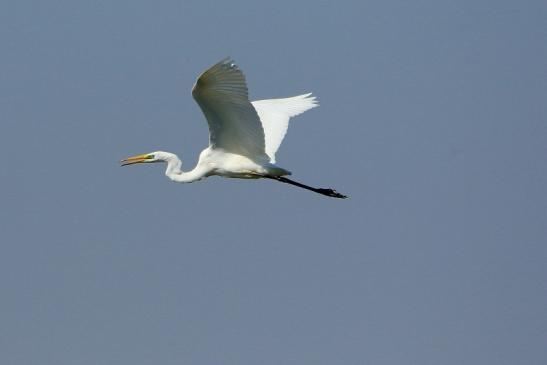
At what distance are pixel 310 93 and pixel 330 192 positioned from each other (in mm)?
2170

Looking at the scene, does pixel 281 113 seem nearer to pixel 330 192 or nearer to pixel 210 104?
pixel 330 192

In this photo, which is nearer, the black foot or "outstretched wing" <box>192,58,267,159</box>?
"outstretched wing" <box>192,58,267,159</box>

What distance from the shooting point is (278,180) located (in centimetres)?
2144

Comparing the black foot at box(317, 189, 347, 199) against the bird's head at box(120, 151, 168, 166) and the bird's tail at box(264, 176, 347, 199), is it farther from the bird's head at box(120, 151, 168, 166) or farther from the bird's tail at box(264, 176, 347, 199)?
the bird's head at box(120, 151, 168, 166)

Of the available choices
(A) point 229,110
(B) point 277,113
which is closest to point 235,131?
(A) point 229,110

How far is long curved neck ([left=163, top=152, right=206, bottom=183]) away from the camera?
2075 centimetres

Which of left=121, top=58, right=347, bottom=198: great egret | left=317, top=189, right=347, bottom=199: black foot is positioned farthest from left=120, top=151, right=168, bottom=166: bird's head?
left=317, top=189, right=347, bottom=199: black foot

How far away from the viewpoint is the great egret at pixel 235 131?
17672 mm

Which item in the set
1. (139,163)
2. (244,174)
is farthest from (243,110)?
(139,163)

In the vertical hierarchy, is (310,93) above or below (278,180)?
above

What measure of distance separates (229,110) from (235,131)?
1.04 meters

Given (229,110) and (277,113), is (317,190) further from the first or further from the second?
(229,110)

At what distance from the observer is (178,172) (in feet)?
68.8

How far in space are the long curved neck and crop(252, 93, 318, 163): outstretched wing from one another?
55.5 inches
